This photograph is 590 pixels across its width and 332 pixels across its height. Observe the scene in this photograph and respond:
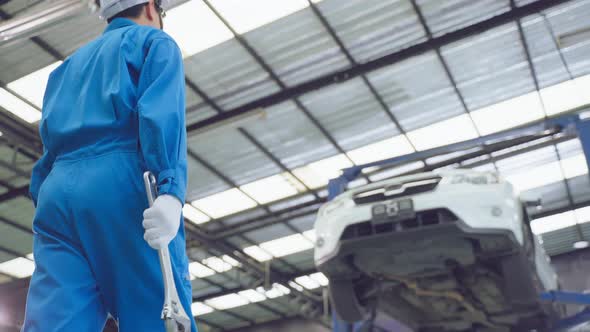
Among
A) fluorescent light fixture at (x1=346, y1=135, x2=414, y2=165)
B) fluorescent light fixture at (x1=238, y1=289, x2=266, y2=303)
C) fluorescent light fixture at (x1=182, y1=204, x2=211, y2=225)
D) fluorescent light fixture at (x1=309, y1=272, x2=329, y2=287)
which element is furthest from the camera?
fluorescent light fixture at (x1=238, y1=289, x2=266, y2=303)

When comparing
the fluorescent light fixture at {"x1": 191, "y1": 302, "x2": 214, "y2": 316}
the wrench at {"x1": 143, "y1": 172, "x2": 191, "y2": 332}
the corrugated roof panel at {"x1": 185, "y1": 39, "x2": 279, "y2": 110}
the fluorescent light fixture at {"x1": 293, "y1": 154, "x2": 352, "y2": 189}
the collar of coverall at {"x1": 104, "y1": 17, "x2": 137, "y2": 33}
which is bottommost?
the wrench at {"x1": 143, "y1": 172, "x2": 191, "y2": 332}

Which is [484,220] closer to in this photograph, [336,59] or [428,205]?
[428,205]

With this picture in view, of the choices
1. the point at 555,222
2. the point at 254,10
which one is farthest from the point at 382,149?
the point at 555,222

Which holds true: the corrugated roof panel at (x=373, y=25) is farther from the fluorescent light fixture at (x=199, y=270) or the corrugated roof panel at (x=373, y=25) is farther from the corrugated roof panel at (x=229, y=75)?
the fluorescent light fixture at (x=199, y=270)

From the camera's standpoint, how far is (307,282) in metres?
19.1

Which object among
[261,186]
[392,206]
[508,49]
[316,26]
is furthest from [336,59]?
[392,206]

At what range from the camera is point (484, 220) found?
458 centimetres

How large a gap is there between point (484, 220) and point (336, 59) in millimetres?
6469

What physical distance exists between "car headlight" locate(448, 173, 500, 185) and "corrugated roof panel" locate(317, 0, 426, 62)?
5.09 metres

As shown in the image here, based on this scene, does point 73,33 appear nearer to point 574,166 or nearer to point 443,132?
point 443,132

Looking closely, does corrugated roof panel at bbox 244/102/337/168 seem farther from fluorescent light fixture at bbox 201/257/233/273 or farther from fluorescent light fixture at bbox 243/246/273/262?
fluorescent light fixture at bbox 201/257/233/273

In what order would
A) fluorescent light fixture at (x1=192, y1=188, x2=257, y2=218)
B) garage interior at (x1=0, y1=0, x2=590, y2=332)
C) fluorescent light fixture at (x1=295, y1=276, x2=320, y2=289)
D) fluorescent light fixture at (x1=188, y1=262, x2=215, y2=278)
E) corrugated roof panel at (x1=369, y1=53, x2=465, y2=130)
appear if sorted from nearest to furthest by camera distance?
garage interior at (x1=0, y1=0, x2=590, y2=332), corrugated roof panel at (x1=369, y1=53, x2=465, y2=130), fluorescent light fixture at (x1=192, y1=188, x2=257, y2=218), fluorescent light fixture at (x1=188, y1=262, x2=215, y2=278), fluorescent light fixture at (x1=295, y1=276, x2=320, y2=289)

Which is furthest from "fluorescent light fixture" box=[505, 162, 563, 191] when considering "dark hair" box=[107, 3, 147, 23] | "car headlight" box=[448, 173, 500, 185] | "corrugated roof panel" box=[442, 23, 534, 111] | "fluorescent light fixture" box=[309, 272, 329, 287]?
"dark hair" box=[107, 3, 147, 23]

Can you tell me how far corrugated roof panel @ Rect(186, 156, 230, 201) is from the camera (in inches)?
514
